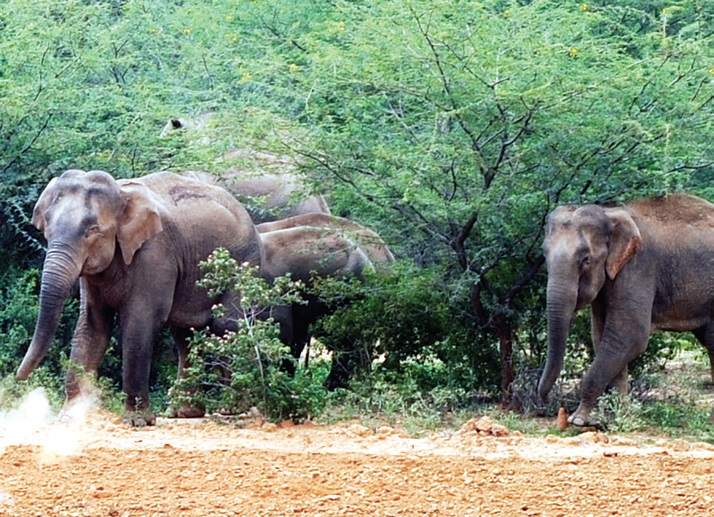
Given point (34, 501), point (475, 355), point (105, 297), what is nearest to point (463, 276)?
point (475, 355)

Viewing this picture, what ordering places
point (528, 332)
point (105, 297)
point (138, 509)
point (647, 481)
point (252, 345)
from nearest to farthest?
point (138, 509) → point (647, 481) → point (252, 345) → point (105, 297) → point (528, 332)

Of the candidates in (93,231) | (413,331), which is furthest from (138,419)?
(413,331)

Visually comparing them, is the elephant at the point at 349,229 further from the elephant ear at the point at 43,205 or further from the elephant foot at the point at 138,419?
the elephant ear at the point at 43,205

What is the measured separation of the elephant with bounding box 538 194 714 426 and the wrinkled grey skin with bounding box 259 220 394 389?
2.37 meters

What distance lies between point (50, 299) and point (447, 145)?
3.69 metres

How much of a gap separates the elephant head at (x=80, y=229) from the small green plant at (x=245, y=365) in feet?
2.35

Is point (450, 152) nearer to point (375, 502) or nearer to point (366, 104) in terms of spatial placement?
point (366, 104)

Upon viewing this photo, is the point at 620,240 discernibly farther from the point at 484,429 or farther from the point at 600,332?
the point at 484,429

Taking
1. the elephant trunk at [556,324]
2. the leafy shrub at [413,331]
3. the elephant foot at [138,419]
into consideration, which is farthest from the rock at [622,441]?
the elephant foot at [138,419]

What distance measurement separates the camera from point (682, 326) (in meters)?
13.5

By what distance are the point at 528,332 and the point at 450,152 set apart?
2.21 metres

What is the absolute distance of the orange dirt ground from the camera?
22.5ft

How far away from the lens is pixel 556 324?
1252cm

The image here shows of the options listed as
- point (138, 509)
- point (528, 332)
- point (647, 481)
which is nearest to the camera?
point (138, 509)
